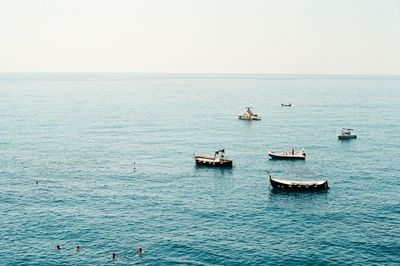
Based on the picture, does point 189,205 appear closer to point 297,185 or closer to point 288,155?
point 297,185

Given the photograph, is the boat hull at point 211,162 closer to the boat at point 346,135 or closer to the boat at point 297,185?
the boat at point 297,185

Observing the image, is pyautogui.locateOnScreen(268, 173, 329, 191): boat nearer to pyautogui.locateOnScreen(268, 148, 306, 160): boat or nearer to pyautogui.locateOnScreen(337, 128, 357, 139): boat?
pyautogui.locateOnScreen(268, 148, 306, 160): boat

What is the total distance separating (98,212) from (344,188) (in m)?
61.5

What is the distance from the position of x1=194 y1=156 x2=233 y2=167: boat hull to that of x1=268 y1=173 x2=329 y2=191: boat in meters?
23.5

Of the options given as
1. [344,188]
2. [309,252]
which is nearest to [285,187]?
[344,188]

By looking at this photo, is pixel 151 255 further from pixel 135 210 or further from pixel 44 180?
pixel 44 180

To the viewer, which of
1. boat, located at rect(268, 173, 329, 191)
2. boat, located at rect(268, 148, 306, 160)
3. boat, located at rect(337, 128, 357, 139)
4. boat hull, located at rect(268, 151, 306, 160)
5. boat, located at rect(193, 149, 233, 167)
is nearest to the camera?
boat, located at rect(268, 173, 329, 191)

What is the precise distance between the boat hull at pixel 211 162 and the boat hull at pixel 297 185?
2369 centimetres

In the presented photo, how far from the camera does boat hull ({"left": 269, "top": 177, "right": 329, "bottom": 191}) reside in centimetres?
10862

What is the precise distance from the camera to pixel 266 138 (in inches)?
7013

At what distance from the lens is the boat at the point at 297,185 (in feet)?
→ 356

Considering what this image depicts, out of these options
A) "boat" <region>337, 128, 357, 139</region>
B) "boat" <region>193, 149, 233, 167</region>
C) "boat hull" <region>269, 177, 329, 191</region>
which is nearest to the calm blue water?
"boat hull" <region>269, 177, 329, 191</region>

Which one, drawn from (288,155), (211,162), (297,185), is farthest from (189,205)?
(288,155)

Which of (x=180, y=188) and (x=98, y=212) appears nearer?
(x=98, y=212)
